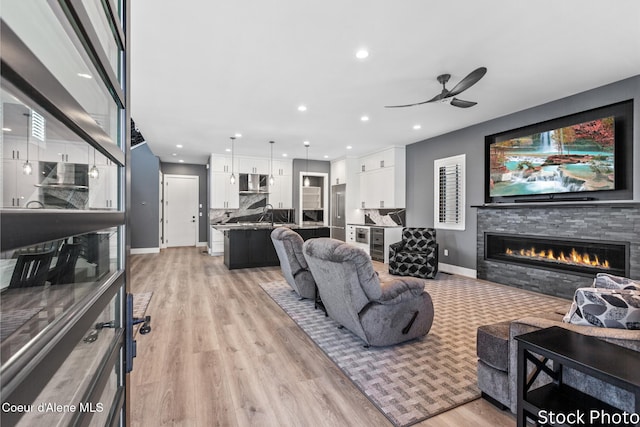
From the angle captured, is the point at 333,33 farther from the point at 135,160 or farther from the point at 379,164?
the point at 135,160

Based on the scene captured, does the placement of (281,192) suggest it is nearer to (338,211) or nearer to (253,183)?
(253,183)

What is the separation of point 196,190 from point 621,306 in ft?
32.6

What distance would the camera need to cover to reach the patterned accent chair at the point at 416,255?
549cm

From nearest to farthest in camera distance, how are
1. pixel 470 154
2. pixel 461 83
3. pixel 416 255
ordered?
pixel 461 83
pixel 416 255
pixel 470 154

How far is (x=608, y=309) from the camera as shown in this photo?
1.56 metres

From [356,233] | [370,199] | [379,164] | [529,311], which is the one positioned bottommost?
[529,311]

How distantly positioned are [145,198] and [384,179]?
642cm

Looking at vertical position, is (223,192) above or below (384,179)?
below

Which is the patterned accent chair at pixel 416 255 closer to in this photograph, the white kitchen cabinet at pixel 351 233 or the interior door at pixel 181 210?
the white kitchen cabinet at pixel 351 233

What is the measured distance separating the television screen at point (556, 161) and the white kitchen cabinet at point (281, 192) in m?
5.27

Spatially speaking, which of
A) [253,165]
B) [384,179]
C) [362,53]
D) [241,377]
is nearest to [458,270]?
[384,179]

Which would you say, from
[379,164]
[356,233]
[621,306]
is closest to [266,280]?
[356,233]

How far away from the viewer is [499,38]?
2.84 meters

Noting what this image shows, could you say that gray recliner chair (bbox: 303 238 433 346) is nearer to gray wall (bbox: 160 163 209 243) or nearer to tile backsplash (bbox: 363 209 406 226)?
tile backsplash (bbox: 363 209 406 226)
